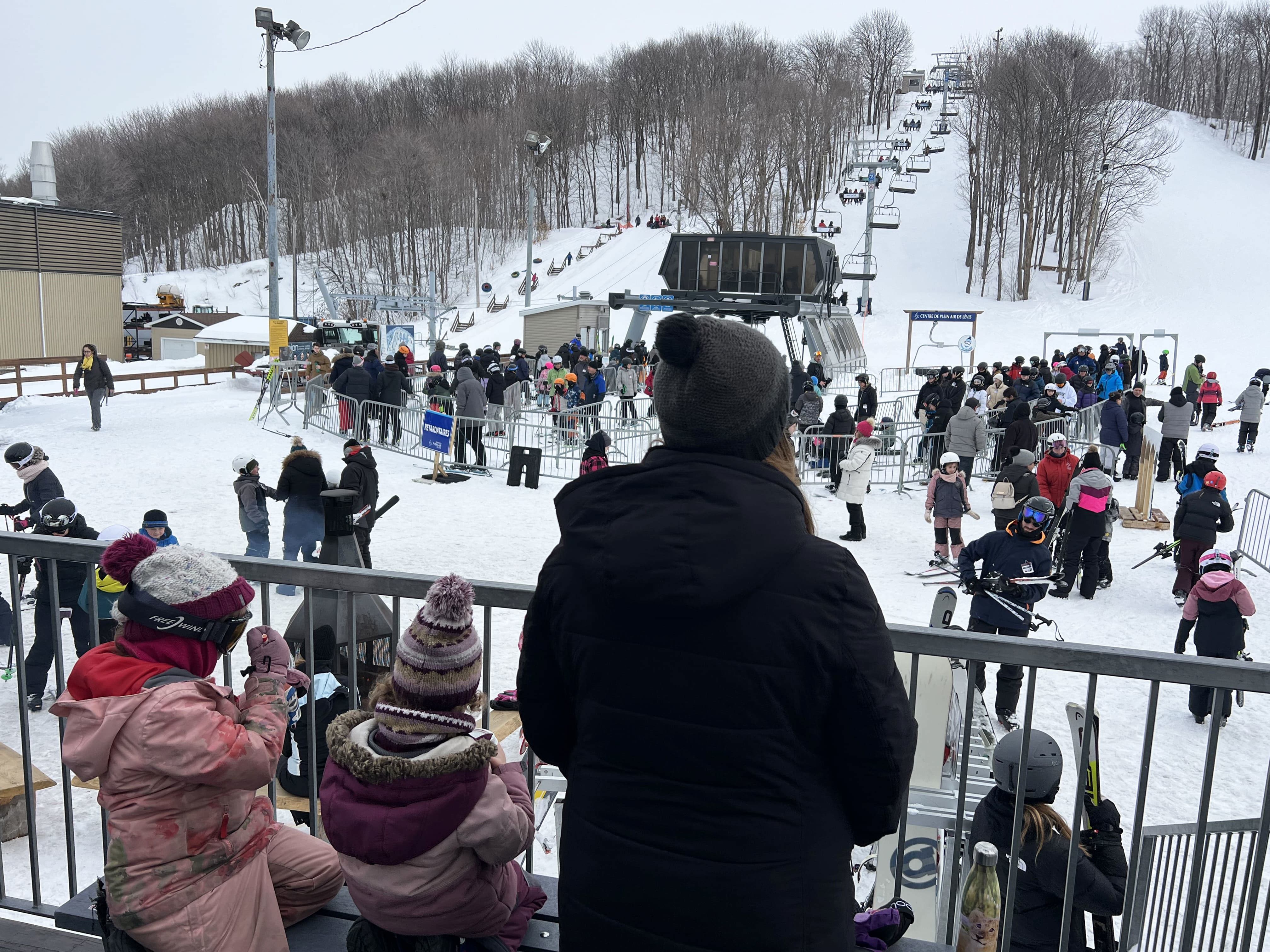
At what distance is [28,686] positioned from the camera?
685cm

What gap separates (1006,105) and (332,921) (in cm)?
6171

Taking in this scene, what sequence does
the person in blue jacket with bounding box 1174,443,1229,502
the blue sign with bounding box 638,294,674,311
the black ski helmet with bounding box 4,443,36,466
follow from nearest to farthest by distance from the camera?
1. the black ski helmet with bounding box 4,443,36,466
2. the person in blue jacket with bounding box 1174,443,1229,502
3. the blue sign with bounding box 638,294,674,311

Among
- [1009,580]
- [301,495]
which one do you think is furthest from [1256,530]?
[301,495]

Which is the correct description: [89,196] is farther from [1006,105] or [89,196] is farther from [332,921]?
[332,921]

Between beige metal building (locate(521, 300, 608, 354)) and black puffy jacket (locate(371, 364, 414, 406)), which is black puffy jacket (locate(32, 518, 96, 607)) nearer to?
black puffy jacket (locate(371, 364, 414, 406))

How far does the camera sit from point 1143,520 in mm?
14234

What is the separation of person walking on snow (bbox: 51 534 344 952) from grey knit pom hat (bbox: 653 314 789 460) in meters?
1.31

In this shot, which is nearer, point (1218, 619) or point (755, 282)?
point (1218, 619)

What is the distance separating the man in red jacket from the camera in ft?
40.7

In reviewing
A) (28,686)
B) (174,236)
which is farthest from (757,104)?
(28,686)

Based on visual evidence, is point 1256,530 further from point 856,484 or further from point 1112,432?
point 856,484

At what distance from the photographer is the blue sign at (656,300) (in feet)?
109

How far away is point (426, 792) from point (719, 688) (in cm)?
91

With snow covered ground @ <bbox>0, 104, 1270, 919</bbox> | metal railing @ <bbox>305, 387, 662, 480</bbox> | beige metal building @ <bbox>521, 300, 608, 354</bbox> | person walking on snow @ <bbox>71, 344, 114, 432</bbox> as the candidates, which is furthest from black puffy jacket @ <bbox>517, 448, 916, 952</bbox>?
beige metal building @ <bbox>521, 300, 608, 354</bbox>
